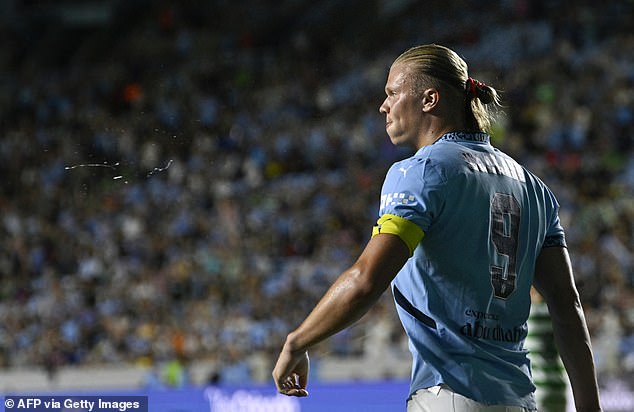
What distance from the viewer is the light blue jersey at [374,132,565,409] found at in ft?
8.14

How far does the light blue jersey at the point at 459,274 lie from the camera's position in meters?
2.48

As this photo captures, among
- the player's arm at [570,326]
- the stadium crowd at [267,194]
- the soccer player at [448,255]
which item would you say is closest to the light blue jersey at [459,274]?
the soccer player at [448,255]

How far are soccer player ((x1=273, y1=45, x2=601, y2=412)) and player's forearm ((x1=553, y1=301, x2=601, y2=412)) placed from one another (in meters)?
0.19

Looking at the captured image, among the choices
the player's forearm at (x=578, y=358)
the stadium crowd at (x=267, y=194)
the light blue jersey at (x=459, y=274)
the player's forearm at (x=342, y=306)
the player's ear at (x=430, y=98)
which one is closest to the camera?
the player's forearm at (x=342, y=306)

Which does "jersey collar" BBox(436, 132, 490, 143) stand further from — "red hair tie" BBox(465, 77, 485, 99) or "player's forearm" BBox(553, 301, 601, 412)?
"player's forearm" BBox(553, 301, 601, 412)

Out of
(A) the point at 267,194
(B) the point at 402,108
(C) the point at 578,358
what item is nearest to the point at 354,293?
(B) the point at 402,108

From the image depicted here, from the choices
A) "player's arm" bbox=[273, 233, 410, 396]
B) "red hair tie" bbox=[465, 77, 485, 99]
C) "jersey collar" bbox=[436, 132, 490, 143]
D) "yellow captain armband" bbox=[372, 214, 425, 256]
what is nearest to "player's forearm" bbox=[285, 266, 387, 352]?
"player's arm" bbox=[273, 233, 410, 396]

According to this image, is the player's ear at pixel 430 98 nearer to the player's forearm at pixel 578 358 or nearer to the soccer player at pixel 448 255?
the soccer player at pixel 448 255

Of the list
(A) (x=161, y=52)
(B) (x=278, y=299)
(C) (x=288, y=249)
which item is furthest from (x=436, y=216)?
(A) (x=161, y=52)

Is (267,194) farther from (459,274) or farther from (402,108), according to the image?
(459,274)

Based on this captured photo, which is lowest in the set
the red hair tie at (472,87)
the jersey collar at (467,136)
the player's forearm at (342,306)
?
the player's forearm at (342,306)

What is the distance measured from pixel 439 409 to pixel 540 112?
479 inches

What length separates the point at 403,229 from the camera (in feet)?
7.88

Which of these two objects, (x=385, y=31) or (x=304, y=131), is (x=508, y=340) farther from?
(x=385, y=31)
